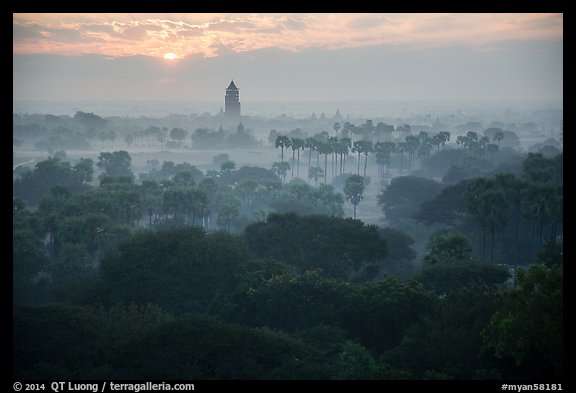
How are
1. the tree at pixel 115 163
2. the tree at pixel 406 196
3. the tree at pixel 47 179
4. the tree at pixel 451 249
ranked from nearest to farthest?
the tree at pixel 451 249 → the tree at pixel 406 196 → the tree at pixel 47 179 → the tree at pixel 115 163

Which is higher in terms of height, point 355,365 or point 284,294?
point 284,294

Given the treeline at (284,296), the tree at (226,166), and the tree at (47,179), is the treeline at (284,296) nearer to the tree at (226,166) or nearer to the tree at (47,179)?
the tree at (47,179)

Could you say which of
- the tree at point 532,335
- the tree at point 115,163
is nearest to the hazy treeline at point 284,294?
the tree at point 532,335

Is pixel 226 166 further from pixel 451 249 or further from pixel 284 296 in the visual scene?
pixel 284 296

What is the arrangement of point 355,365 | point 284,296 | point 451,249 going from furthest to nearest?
1. point 451,249
2. point 284,296
3. point 355,365

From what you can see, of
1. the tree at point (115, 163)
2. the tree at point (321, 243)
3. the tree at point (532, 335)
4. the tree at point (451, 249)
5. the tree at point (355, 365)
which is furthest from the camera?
the tree at point (115, 163)

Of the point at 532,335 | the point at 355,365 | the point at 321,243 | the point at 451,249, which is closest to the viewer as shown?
the point at 532,335

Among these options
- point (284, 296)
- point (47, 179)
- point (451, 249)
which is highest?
point (47, 179)

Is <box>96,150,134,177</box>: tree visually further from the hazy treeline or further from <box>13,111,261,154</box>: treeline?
<box>13,111,261,154</box>: treeline

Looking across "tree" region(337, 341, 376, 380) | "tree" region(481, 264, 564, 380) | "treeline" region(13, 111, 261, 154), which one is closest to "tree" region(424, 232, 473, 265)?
"tree" region(481, 264, 564, 380)

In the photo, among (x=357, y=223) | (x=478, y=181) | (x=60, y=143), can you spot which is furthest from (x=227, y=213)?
(x=60, y=143)

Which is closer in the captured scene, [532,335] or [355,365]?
[532,335]

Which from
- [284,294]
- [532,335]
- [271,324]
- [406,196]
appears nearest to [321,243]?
[284,294]
